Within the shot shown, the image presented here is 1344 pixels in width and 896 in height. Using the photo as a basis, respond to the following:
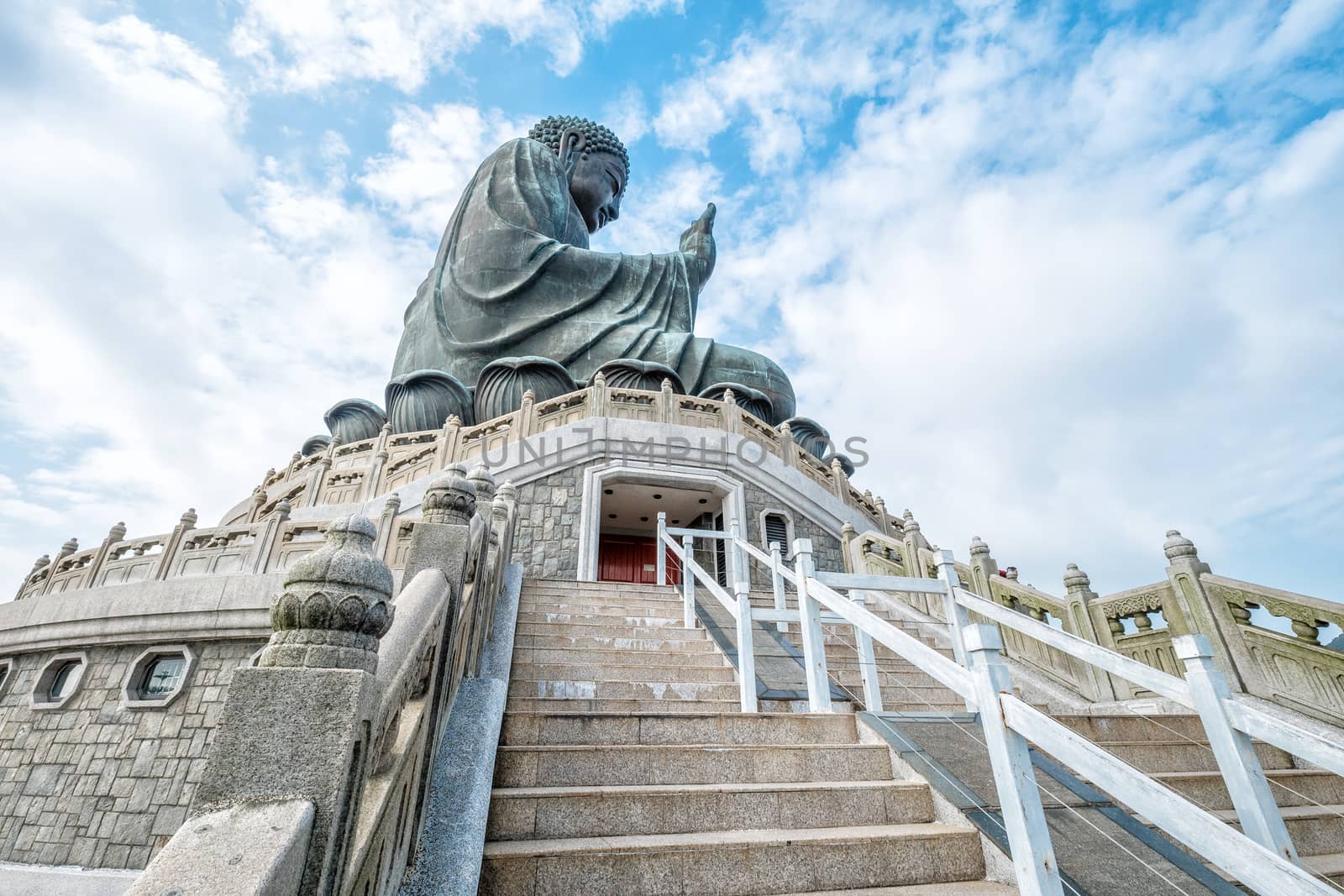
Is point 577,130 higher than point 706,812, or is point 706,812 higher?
point 577,130

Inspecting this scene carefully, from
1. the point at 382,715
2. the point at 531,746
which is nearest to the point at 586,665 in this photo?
the point at 531,746

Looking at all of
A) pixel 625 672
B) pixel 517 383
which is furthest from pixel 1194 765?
pixel 517 383

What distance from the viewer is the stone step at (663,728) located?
3508 millimetres

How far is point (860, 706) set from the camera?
408cm

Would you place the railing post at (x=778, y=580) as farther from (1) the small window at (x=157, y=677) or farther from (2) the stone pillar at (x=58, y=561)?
(2) the stone pillar at (x=58, y=561)

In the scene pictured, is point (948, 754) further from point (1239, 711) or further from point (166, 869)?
point (166, 869)

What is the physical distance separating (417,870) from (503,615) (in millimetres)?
3239

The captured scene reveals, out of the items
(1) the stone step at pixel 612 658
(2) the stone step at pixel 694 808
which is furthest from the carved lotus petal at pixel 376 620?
(1) the stone step at pixel 612 658

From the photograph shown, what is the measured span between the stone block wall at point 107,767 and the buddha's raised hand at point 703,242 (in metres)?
17.7

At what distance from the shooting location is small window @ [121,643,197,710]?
24.0 ft

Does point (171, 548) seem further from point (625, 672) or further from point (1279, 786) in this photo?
point (1279, 786)

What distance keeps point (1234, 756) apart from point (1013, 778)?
1.33 metres

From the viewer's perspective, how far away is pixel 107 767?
705 centimetres

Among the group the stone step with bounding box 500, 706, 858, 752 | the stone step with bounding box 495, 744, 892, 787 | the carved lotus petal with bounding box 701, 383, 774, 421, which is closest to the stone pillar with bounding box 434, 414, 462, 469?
the carved lotus petal with bounding box 701, 383, 774, 421
